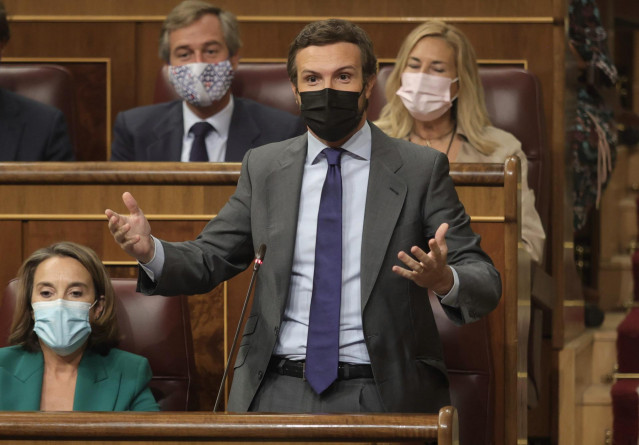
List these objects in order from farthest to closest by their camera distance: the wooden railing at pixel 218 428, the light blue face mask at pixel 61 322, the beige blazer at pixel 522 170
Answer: the beige blazer at pixel 522 170
the light blue face mask at pixel 61 322
the wooden railing at pixel 218 428

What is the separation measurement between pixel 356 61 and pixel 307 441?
427 mm

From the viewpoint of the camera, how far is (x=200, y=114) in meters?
1.83

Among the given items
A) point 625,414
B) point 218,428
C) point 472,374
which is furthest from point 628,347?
point 218,428

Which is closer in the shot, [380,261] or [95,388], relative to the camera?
[380,261]

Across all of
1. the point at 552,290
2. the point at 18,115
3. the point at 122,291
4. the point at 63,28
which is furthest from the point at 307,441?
the point at 63,28

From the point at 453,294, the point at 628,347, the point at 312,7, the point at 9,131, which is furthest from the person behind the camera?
the point at 312,7

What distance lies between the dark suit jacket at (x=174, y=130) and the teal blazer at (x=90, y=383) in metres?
0.56

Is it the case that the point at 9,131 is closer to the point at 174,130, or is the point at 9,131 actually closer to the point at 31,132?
the point at 31,132

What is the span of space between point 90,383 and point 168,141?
2.03 ft

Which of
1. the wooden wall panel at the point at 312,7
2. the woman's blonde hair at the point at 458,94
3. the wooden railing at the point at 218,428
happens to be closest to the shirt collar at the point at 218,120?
the woman's blonde hair at the point at 458,94

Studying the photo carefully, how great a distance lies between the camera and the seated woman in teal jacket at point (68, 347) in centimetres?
126

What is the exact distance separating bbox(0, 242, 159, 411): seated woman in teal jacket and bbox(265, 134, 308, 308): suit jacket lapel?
0.82 feet

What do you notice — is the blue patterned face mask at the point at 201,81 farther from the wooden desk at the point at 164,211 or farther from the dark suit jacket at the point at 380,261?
the dark suit jacket at the point at 380,261

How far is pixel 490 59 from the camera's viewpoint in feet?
6.68
